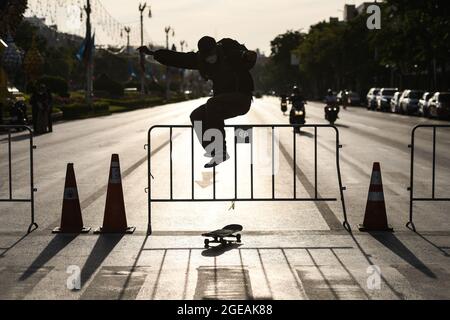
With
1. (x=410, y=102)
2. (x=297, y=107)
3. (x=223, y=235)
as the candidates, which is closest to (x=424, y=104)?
(x=410, y=102)

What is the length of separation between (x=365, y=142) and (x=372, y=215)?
57.7 ft

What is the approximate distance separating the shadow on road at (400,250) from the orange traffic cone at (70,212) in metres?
3.40

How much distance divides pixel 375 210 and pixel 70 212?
3.58 meters

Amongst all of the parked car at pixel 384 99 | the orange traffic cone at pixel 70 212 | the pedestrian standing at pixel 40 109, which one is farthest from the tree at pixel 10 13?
the orange traffic cone at pixel 70 212

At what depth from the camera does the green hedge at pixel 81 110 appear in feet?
176

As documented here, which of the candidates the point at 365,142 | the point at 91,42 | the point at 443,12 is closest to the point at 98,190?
the point at 365,142

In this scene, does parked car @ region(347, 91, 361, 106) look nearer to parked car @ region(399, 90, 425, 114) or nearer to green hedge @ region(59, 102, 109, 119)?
parked car @ region(399, 90, 425, 114)

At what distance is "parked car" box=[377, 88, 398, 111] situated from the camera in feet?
223

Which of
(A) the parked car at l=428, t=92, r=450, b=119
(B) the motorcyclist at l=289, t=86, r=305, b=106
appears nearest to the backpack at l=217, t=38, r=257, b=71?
(B) the motorcyclist at l=289, t=86, r=305, b=106

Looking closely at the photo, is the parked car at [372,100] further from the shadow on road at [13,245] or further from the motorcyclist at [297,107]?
the shadow on road at [13,245]

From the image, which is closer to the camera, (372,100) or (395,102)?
(395,102)

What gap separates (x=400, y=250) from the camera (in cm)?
959

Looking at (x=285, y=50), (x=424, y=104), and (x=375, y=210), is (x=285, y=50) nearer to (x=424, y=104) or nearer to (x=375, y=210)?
(x=424, y=104)
